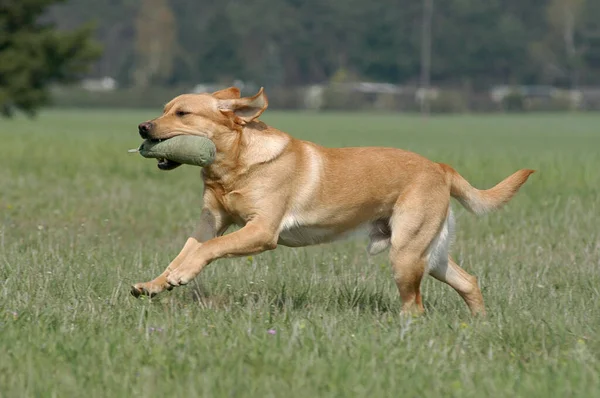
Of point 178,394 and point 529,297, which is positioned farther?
point 529,297

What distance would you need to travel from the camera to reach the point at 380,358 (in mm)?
5410

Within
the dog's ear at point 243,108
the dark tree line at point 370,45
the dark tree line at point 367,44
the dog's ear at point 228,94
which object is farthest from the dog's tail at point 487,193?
the dark tree line at point 367,44

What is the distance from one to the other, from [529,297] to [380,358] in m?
2.23

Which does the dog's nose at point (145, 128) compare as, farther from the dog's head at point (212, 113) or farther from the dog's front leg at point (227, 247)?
the dog's front leg at point (227, 247)

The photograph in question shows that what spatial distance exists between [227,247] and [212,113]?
2.84 ft

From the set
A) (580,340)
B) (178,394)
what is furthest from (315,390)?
(580,340)

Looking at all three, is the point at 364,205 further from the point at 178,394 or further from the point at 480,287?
the point at 178,394

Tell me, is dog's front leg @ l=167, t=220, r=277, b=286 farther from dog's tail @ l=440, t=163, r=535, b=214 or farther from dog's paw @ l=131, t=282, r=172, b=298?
dog's tail @ l=440, t=163, r=535, b=214

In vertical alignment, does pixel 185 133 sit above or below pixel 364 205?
above

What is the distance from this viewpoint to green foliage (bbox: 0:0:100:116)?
122ft

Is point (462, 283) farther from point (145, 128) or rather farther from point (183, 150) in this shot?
point (145, 128)

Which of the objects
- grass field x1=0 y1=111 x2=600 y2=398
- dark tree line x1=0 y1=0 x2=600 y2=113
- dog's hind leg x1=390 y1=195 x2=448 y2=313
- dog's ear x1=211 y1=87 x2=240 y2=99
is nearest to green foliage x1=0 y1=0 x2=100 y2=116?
grass field x1=0 y1=111 x2=600 y2=398

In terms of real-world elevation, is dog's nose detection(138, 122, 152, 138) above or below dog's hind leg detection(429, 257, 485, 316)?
above

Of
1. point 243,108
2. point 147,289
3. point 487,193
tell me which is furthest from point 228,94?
point 487,193
